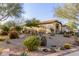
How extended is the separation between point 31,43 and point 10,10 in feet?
1.70

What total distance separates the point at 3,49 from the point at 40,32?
526 mm

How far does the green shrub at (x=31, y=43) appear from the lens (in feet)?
7.63

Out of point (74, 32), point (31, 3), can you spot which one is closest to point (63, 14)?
point (74, 32)

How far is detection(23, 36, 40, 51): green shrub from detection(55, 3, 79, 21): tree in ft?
1.45

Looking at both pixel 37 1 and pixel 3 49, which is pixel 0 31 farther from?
pixel 37 1

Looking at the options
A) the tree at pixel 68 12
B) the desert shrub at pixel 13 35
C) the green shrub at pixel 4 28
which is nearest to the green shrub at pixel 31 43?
the desert shrub at pixel 13 35

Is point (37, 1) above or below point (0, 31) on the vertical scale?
above

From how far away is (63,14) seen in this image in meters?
2.42

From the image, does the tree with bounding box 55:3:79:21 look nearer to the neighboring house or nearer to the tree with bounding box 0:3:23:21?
the neighboring house

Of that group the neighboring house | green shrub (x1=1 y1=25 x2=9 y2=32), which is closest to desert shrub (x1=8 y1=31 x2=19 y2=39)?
green shrub (x1=1 y1=25 x2=9 y2=32)

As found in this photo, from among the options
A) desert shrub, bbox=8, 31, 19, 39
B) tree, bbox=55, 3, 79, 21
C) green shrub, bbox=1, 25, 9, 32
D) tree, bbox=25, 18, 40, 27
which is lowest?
A: desert shrub, bbox=8, 31, 19, 39

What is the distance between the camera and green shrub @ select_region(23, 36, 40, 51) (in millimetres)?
2326

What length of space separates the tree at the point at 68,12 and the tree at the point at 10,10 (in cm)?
50

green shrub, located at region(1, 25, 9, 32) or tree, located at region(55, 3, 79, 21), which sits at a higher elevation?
tree, located at region(55, 3, 79, 21)
